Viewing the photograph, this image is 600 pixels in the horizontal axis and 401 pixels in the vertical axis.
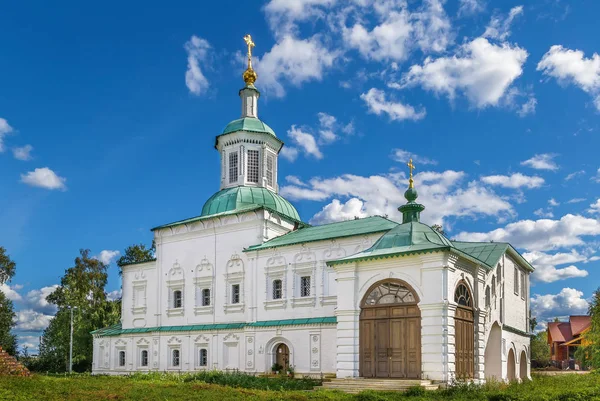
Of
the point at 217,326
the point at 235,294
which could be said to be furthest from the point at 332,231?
the point at 217,326

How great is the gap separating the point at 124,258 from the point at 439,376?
3701 centimetres

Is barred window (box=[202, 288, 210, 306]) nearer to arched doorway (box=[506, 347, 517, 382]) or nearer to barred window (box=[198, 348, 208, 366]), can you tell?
barred window (box=[198, 348, 208, 366])

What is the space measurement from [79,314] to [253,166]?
1823cm

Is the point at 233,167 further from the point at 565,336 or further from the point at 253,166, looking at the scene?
the point at 565,336

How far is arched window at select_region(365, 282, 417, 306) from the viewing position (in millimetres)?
20281

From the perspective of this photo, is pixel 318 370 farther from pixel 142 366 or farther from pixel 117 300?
pixel 117 300

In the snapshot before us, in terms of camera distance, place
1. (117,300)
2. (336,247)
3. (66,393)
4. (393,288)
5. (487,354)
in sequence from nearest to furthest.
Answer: (66,393)
(393,288)
(487,354)
(336,247)
(117,300)

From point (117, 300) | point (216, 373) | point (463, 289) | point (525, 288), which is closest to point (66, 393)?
point (216, 373)

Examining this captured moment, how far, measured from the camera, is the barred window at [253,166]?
1401 inches

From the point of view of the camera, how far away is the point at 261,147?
118ft

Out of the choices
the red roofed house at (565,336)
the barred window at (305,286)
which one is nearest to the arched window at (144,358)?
the barred window at (305,286)

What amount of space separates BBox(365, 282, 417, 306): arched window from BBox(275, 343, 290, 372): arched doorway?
345 inches

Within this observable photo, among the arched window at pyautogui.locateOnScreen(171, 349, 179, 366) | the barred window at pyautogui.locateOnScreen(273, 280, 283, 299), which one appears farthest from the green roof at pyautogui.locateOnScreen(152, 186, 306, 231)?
the arched window at pyautogui.locateOnScreen(171, 349, 179, 366)

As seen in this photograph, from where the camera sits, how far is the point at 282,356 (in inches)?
1129
